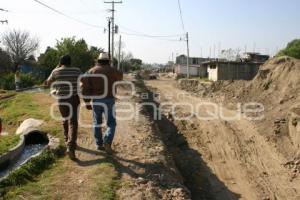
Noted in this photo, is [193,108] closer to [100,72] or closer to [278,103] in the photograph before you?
[278,103]

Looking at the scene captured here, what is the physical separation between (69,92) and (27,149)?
242cm

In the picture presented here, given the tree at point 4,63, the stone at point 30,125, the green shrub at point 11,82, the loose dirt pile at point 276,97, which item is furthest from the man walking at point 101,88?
the tree at point 4,63

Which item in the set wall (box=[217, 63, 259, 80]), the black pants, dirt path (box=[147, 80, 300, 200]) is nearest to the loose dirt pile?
dirt path (box=[147, 80, 300, 200])

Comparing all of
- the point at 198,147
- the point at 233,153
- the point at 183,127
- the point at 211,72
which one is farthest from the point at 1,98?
the point at 211,72

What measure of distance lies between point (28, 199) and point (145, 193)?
5.94ft

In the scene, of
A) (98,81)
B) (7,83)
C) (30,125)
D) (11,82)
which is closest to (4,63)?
(11,82)

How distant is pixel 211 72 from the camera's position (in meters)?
49.5

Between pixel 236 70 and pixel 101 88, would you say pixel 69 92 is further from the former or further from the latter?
pixel 236 70

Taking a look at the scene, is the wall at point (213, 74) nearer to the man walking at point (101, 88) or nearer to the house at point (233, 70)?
the house at point (233, 70)

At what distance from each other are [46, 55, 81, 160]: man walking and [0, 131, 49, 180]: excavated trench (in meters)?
0.94

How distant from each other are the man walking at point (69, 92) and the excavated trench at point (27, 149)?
36.9 inches

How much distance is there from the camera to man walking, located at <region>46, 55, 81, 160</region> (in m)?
8.22

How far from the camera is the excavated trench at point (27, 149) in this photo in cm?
829

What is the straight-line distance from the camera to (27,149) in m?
9.88
